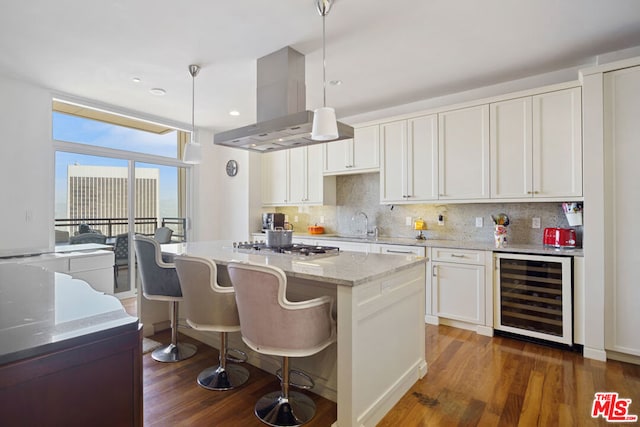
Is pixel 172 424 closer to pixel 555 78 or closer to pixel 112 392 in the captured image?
pixel 112 392

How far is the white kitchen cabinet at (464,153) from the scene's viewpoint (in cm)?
338

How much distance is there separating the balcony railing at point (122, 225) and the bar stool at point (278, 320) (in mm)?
3597

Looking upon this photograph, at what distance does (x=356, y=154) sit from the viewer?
14.2 ft

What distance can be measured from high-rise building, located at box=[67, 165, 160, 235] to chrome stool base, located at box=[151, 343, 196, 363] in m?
2.52

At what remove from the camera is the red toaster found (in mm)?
2990

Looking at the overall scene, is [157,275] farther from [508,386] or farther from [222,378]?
[508,386]

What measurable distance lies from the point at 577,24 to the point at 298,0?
84.5 inches

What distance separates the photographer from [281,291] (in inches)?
64.3

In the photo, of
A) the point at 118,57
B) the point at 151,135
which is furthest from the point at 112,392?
the point at 151,135

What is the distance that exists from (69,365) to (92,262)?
11.8ft

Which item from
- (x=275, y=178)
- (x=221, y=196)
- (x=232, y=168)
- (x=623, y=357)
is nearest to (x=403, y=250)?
(x=623, y=357)

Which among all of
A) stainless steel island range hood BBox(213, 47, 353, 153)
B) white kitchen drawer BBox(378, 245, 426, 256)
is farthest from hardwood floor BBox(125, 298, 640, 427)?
stainless steel island range hood BBox(213, 47, 353, 153)

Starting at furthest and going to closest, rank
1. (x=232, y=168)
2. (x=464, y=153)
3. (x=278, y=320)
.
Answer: (x=232, y=168) < (x=464, y=153) < (x=278, y=320)

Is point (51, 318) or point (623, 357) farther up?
point (51, 318)
